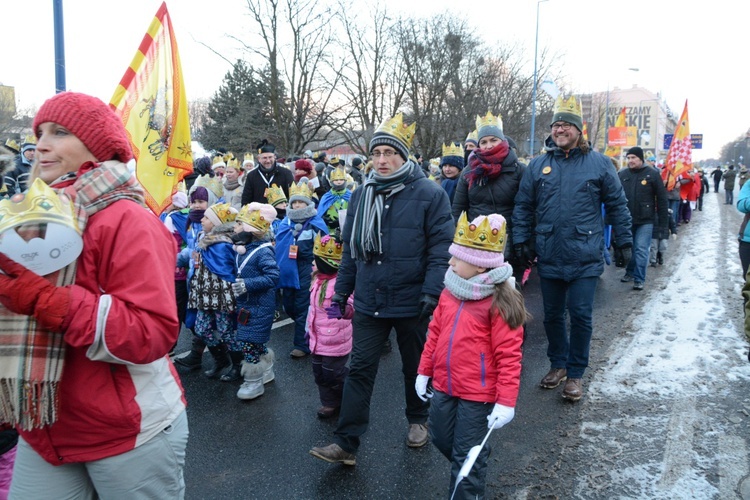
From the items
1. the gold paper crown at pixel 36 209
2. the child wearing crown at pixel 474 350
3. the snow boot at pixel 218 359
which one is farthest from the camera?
the snow boot at pixel 218 359

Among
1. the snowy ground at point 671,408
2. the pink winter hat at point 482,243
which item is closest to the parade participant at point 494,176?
the snowy ground at point 671,408

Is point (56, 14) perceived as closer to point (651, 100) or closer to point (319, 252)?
point (319, 252)

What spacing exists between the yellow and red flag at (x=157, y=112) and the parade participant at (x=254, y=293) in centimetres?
78

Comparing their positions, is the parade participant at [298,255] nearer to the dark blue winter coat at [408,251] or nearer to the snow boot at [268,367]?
the snow boot at [268,367]

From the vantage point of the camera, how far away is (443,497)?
3.18m

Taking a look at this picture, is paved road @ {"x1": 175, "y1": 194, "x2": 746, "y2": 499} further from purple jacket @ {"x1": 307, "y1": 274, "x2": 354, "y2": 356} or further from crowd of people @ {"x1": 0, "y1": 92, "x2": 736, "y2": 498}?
purple jacket @ {"x1": 307, "y1": 274, "x2": 354, "y2": 356}

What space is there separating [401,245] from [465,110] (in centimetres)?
2849

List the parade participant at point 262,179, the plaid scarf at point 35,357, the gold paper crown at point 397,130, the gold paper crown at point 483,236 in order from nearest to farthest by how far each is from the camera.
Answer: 1. the plaid scarf at point 35,357
2. the gold paper crown at point 483,236
3. the gold paper crown at point 397,130
4. the parade participant at point 262,179

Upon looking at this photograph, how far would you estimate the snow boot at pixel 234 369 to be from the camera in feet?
16.5

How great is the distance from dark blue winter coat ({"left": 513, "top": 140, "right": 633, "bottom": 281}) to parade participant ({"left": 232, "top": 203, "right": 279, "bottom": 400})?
2.34 metres

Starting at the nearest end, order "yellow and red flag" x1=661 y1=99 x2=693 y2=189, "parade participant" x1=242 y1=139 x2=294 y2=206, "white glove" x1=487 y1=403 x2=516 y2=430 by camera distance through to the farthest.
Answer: "white glove" x1=487 y1=403 x2=516 y2=430 → "parade participant" x1=242 y1=139 x2=294 y2=206 → "yellow and red flag" x1=661 y1=99 x2=693 y2=189

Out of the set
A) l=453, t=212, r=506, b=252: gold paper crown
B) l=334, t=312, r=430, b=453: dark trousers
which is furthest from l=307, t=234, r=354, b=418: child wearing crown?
l=453, t=212, r=506, b=252: gold paper crown

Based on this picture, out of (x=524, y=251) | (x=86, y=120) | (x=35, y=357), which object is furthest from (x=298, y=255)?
(x=35, y=357)

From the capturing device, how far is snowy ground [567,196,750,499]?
10.8 ft
